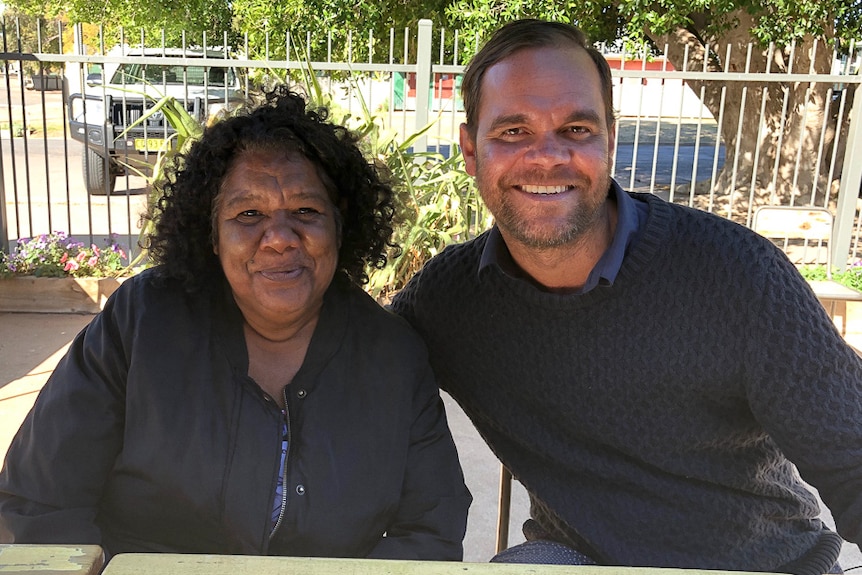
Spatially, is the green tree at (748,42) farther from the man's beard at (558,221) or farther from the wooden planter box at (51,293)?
the man's beard at (558,221)

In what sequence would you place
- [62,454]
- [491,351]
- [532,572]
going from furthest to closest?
[491,351] → [62,454] → [532,572]

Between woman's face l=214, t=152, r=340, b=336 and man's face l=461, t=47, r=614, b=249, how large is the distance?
39 cm

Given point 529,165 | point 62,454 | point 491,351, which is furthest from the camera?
point 491,351

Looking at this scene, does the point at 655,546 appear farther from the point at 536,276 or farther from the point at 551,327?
the point at 536,276

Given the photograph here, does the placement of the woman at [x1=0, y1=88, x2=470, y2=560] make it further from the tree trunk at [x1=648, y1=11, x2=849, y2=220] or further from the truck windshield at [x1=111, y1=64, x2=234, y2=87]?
the tree trunk at [x1=648, y1=11, x2=849, y2=220]

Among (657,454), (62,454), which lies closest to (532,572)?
(657,454)

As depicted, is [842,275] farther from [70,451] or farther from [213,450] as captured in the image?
[70,451]

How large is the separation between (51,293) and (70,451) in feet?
13.7

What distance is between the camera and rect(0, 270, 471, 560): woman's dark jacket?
157 centimetres

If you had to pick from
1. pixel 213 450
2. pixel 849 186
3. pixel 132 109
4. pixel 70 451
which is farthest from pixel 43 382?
pixel 849 186

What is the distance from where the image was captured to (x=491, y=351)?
5.83ft

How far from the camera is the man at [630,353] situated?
152 cm

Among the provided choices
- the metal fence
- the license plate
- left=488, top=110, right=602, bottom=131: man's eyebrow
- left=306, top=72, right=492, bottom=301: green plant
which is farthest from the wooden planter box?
left=488, top=110, right=602, bottom=131: man's eyebrow

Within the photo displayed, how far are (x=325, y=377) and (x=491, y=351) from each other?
37 centimetres
